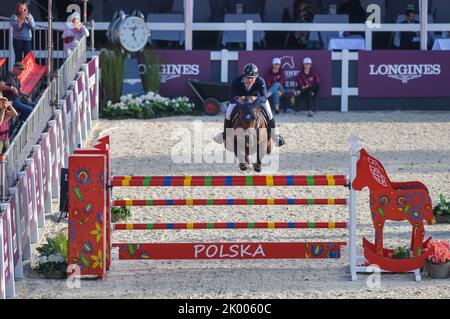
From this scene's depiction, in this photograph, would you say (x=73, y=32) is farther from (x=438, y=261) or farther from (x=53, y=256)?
(x=438, y=261)

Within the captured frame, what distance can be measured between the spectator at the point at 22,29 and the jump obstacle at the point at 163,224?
29.9 ft

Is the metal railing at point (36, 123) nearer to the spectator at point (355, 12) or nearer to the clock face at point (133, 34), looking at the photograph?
the clock face at point (133, 34)

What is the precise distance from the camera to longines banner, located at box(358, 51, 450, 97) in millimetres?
26734

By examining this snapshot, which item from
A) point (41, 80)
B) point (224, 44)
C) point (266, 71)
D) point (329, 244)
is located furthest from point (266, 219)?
point (224, 44)

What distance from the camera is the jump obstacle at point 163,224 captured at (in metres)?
15.2

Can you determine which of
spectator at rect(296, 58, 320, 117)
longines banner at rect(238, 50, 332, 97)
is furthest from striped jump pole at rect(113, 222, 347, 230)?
longines banner at rect(238, 50, 332, 97)

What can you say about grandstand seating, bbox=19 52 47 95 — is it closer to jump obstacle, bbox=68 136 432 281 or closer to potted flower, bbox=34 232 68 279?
potted flower, bbox=34 232 68 279

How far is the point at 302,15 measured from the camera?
1159 inches

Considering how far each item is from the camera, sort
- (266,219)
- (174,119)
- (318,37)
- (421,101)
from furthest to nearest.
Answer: (318,37), (421,101), (174,119), (266,219)

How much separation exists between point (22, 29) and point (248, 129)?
7.87 metres

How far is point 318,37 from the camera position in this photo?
94.7ft

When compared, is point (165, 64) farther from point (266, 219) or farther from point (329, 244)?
point (329, 244)

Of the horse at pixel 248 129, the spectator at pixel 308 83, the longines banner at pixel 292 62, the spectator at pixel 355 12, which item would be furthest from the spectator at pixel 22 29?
the spectator at pixel 355 12

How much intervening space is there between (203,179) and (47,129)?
15.3 feet
